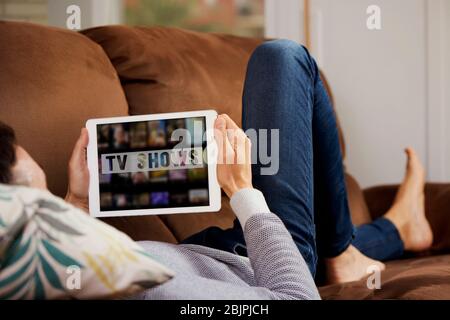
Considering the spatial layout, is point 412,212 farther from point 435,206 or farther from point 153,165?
point 153,165

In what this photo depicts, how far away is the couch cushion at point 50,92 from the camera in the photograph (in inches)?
37.4

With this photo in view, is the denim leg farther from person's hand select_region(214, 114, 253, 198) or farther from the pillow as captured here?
the pillow

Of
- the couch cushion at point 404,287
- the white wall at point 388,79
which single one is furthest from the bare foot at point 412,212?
the white wall at point 388,79

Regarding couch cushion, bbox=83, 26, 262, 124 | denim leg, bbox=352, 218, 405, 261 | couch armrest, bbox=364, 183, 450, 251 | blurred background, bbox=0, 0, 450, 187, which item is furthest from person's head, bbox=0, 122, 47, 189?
blurred background, bbox=0, 0, 450, 187

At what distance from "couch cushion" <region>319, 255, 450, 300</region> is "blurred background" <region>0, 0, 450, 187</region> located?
0.84m

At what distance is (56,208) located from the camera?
2.04ft

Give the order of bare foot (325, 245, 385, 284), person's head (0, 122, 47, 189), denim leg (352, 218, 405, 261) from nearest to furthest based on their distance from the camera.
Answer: person's head (0, 122, 47, 189) < bare foot (325, 245, 385, 284) < denim leg (352, 218, 405, 261)

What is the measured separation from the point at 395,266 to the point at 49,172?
29.1 inches

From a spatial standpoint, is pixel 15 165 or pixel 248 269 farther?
pixel 248 269

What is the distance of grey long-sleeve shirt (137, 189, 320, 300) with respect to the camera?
0.69 metres

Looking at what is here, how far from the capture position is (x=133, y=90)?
1262 millimetres

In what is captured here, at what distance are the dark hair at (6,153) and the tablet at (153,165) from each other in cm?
16

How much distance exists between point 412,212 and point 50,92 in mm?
898

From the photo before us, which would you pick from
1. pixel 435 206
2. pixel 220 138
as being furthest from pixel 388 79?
pixel 220 138
